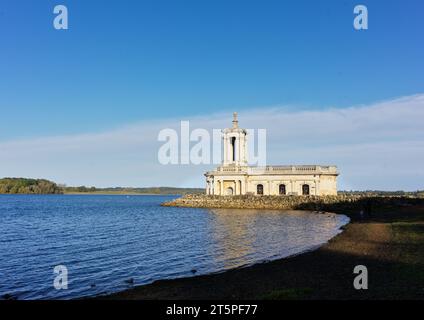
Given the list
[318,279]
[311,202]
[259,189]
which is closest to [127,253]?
[318,279]

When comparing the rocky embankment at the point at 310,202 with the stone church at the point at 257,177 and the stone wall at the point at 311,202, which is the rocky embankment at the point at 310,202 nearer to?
the stone wall at the point at 311,202

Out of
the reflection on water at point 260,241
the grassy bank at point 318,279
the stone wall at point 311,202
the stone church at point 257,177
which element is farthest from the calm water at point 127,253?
the stone church at point 257,177

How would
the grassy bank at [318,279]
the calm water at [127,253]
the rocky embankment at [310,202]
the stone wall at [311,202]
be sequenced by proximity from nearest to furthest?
the grassy bank at [318,279], the calm water at [127,253], the stone wall at [311,202], the rocky embankment at [310,202]

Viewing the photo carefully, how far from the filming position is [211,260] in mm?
25375

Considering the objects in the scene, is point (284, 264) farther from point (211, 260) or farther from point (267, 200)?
point (267, 200)

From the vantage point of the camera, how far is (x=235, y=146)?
86.2 metres

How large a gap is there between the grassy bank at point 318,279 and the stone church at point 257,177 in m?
53.6

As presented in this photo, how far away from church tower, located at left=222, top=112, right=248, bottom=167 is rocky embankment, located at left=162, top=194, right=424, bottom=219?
24.7 feet

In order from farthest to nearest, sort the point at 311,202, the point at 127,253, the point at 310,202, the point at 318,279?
1. the point at 310,202
2. the point at 311,202
3. the point at 127,253
4. the point at 318,279

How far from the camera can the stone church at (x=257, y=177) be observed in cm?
7906

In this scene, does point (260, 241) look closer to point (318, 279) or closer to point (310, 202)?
point (318, 279)

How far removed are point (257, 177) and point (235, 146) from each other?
7673 millimetres

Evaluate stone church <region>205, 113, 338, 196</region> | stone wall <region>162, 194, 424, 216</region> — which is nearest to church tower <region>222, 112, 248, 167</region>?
stone church <region>205, 113, 338, 196</region>
